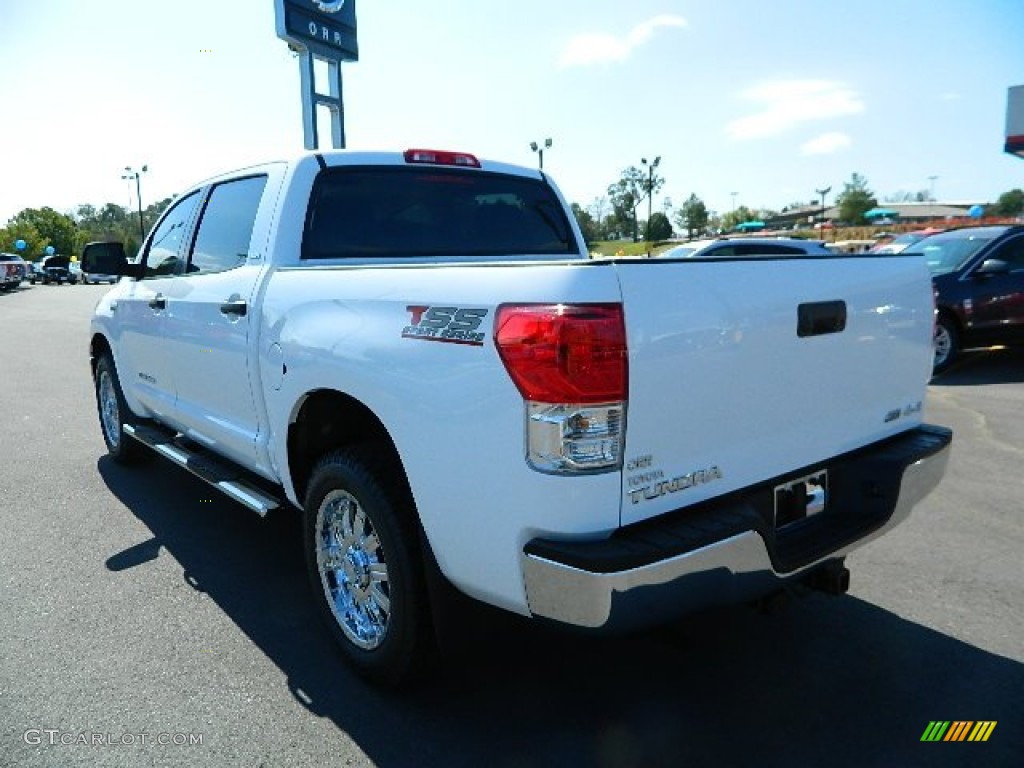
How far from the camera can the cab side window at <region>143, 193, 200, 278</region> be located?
443cm

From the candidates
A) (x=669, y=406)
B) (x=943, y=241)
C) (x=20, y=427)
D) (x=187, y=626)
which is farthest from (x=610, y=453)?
(x=943, y=241)

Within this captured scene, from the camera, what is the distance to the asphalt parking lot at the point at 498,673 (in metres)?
2.40

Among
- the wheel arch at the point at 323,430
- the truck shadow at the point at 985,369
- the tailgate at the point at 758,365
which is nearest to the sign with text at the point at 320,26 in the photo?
the truck shadow at the point at 985,369

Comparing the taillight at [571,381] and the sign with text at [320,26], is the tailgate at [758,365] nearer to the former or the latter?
the taillight at [571,381]

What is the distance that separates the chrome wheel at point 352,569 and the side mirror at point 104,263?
2.81 metres

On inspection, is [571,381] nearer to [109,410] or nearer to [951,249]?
[109,410]

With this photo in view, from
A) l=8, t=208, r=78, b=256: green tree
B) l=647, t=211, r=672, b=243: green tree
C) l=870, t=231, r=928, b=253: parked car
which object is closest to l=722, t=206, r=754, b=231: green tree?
l=647, t=211, r=672, b=243: green tree

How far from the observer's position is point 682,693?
267 centimetres

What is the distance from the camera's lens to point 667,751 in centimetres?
235

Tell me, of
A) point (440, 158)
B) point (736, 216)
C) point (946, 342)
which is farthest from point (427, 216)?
point (736, 216)

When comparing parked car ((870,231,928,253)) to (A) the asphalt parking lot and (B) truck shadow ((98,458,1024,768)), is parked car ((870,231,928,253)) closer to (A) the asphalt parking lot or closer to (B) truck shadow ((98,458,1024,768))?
(A) the asphalt parking lot

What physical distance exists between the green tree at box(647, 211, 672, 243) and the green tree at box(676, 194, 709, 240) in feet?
69.9

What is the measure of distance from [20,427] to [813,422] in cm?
733

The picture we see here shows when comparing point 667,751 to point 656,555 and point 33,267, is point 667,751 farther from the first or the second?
point 33,267
